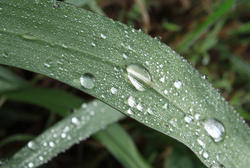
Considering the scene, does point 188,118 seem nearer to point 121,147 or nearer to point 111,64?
point 111,64

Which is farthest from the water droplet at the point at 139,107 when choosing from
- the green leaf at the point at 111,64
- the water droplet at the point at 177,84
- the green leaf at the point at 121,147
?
the green leaf at the point at 121,147

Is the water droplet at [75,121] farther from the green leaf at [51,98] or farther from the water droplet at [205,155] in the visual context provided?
the water droplet at [205,155]

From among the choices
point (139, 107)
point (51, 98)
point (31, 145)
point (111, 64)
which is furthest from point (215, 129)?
point (51, 98)

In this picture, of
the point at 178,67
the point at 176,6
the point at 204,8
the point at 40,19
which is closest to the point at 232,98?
the point at 204,8

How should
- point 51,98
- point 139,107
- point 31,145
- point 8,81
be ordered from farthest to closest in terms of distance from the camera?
point 8,81 < point 51,98 < point 31,145 < point 139,107

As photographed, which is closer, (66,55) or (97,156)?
(66,55)

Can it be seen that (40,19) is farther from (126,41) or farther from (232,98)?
(232,98)
